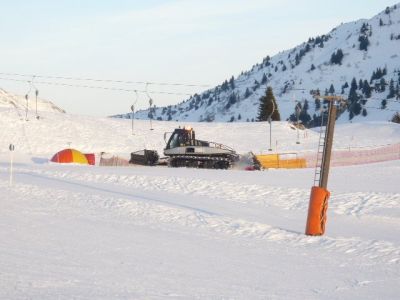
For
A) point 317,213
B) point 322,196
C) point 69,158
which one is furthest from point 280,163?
point 317,213

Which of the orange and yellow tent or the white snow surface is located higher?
the orange and yellow tent

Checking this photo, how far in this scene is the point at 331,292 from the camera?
31.3 ft

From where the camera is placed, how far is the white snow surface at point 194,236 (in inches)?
374

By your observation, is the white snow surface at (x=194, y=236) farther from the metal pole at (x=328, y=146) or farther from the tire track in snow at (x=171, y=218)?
the metal pole at (x=328, y=146)

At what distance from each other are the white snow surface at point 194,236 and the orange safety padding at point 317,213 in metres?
0.47

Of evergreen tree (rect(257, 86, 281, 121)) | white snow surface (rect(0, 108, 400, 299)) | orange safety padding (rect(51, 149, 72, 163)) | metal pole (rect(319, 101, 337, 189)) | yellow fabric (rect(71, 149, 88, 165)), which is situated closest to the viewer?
white snow surface (rect(0, 108, 400, 299))

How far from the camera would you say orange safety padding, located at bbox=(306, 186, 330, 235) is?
15.4 meters

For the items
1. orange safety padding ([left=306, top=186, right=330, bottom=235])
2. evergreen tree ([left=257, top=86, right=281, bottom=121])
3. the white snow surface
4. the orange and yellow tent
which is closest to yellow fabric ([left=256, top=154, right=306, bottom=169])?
the white snow surface

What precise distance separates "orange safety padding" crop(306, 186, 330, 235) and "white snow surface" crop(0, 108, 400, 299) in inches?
18.6

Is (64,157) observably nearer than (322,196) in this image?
No

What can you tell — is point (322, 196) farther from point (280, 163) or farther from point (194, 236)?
point (280, 163)

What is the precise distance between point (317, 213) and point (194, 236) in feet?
10.5

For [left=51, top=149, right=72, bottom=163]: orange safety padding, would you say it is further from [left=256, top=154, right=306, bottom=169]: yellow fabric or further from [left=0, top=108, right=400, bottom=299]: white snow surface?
[left=256, top=154, right=306, bottom=169]: yellow fabric

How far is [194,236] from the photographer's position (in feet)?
49.3
